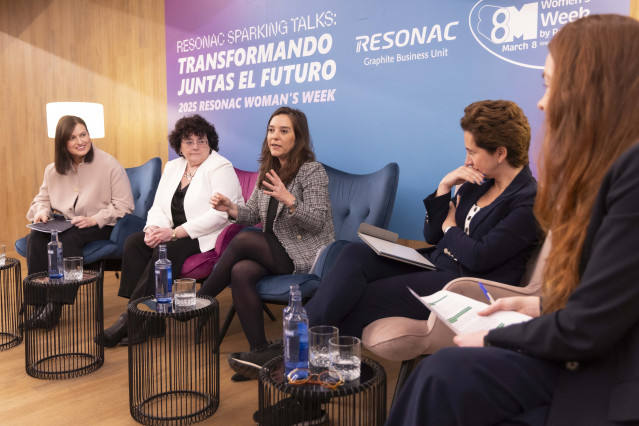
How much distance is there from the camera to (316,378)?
1563mm

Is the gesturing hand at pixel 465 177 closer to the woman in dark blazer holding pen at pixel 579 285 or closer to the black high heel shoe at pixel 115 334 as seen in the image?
the woman in dark blazer holding pen at pixel 579 285

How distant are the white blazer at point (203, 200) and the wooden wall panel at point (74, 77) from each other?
1.65 meters

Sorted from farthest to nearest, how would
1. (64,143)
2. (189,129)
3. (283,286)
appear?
(64,143), (189,129), (283,286)

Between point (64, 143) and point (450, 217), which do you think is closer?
point (450, 217)

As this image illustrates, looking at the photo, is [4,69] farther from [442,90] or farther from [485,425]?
[485,425]

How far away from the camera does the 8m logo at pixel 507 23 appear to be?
287 centimetres

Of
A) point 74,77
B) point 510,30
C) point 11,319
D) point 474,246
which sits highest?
point 74,77

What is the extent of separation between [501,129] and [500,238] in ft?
1.42

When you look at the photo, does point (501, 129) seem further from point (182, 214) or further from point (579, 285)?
point (182, 214)

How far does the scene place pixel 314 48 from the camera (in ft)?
12.5

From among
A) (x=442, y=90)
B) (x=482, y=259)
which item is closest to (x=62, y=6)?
(x=442, y=90)

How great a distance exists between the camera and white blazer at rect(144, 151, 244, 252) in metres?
3.22

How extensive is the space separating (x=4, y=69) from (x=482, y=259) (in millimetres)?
6243

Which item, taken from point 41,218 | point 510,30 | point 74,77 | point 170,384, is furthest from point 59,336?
point 74,77
